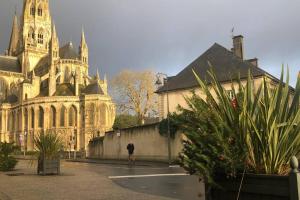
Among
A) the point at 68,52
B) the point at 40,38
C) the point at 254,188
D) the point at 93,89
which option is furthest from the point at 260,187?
the point at 40,38

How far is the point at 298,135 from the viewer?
3.93 meters

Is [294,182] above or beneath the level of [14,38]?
beneath

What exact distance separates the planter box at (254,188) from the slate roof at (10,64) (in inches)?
4423

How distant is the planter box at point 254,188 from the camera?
3.54 meters

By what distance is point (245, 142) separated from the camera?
4051 millimetres

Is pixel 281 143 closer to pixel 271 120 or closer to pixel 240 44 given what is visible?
pixel 271 120

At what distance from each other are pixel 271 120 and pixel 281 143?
261mm

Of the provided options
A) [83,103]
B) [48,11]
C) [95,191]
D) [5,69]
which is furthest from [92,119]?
[95,191]

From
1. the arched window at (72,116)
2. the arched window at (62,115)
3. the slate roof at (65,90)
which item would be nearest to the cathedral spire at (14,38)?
the slate roof at (65,90)

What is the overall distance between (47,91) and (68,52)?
1368 cm

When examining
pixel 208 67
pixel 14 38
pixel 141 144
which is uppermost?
pixel 14 38

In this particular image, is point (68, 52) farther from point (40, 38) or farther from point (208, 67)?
point (208, 67)

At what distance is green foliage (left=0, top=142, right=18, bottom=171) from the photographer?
19906 millimetres

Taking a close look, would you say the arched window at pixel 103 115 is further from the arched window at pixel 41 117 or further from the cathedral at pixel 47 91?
the arched window at pixel 41 117
